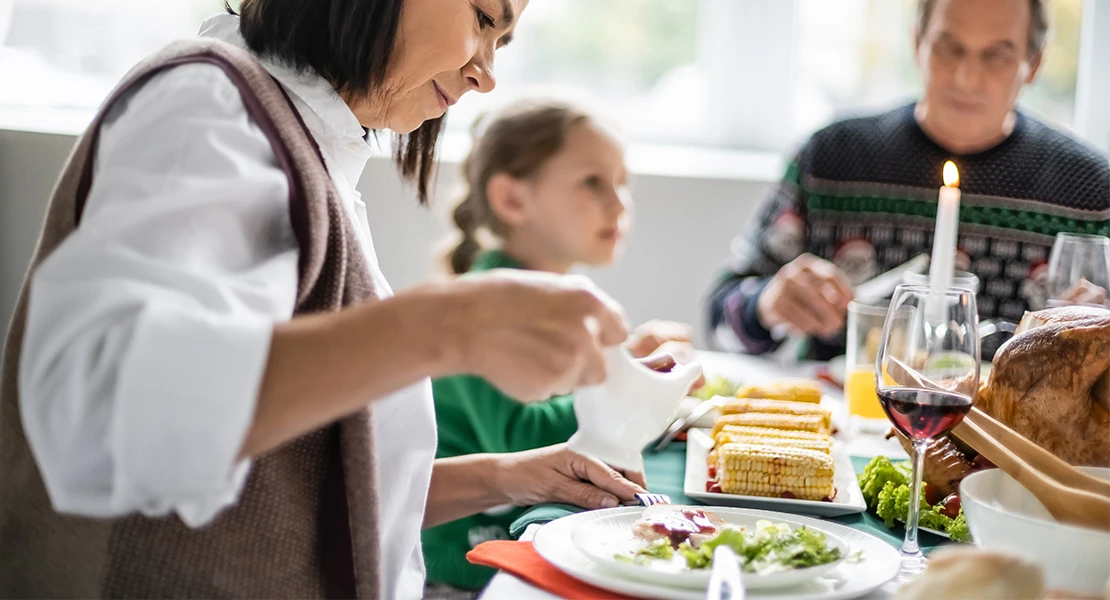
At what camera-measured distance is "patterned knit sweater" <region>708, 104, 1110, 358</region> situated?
2.60m

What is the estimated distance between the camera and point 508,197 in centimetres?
235

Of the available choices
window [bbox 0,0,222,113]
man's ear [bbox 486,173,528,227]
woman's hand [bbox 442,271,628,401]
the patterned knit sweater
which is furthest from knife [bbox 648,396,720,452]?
window [bbox 0,0,222,113]

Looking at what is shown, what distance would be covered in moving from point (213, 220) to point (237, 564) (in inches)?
12.0

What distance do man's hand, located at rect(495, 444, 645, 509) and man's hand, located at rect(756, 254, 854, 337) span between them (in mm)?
978

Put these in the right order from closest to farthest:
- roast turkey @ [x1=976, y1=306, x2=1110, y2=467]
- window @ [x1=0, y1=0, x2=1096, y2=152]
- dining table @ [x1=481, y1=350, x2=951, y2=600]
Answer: dining table @ [x1=481, y1=350, x2=951, y2=600], roast turkey @ [x1=976, y1=306, x2=1110, y2=467], window @ [x1=0, y1=0, x2=1096, y2=152]

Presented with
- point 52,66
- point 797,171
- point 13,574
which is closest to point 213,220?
point 13,574

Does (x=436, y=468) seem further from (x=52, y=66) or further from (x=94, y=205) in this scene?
(x=52, y=66)

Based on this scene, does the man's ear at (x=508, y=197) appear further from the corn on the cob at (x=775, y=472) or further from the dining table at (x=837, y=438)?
the corn on the cob at (x=775, y=472)

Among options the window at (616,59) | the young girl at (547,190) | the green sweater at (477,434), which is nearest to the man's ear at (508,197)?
the young girl at (547,190)

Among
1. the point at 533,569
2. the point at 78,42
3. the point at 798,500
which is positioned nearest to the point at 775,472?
the point at 798,500

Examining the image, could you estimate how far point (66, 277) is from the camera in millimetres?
692

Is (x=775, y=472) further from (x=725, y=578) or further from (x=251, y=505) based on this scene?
(x=251, y=505)

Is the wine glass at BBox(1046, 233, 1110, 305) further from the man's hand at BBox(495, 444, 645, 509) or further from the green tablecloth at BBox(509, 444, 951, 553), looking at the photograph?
the man's hand at BBox(495, 444, 645, 509)

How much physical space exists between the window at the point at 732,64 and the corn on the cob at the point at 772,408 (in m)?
2.26
